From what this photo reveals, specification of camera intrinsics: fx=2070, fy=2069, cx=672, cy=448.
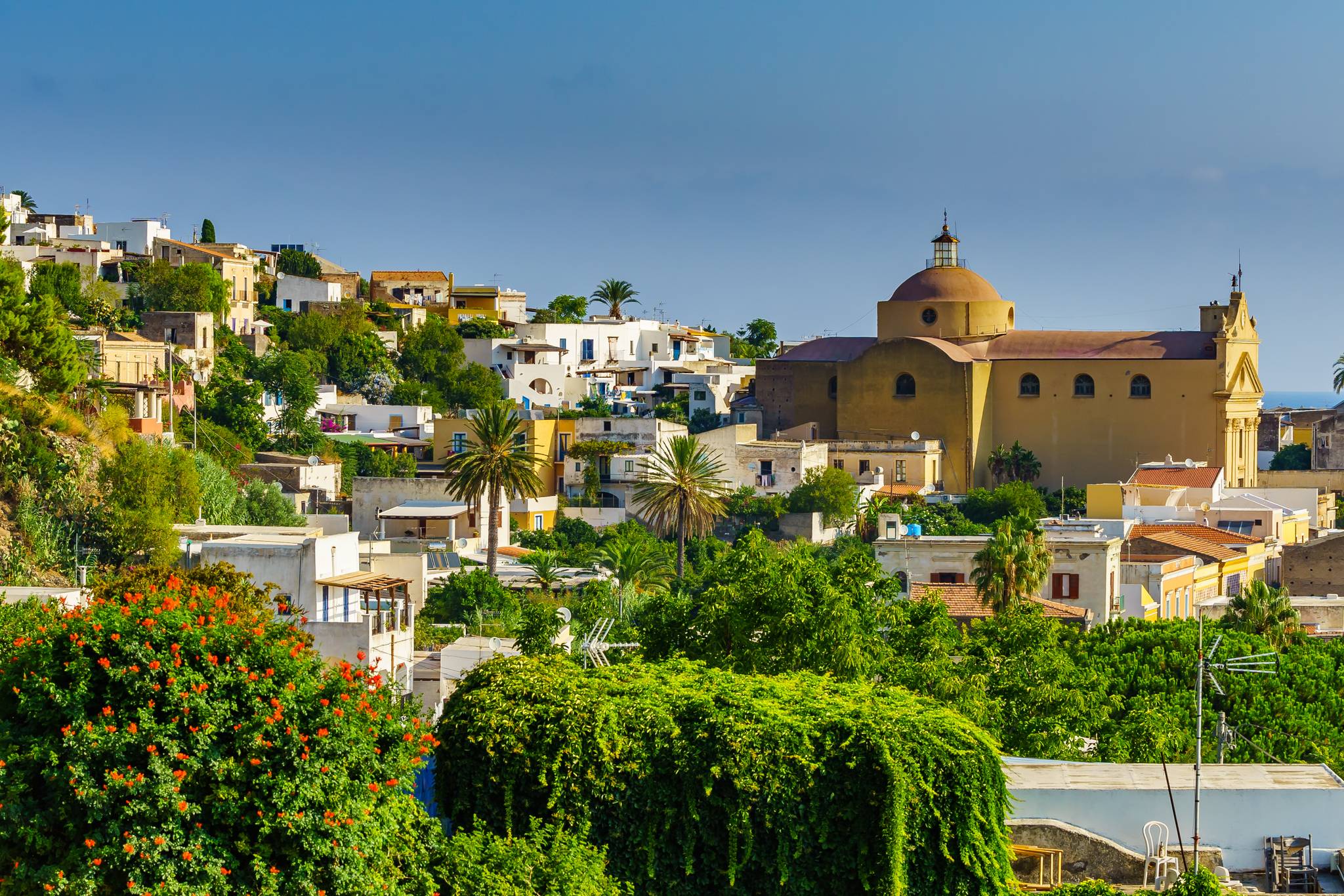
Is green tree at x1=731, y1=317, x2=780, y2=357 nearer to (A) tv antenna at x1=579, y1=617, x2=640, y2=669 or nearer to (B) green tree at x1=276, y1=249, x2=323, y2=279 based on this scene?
(B) green tree at x1=276, y1=249, x2=323, y2=279

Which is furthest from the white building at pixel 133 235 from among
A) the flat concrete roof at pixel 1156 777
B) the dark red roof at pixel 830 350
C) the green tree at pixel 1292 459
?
the flat concrete roof at pixel 1156 777

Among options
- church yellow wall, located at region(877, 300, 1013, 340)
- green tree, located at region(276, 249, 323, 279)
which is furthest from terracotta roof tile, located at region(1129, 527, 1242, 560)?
green tree, located at region(276, 249, 323, 279)

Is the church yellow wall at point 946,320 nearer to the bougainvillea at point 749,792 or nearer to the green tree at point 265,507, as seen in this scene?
the green tree at point 265,507

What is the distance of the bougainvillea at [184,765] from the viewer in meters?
14.3

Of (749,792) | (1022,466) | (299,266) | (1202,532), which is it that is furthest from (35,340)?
(299,266)

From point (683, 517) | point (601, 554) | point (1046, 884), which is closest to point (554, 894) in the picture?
point (1046, 884)

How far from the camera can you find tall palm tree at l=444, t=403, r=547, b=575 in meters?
51.0

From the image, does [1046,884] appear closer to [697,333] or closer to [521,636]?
[521,636]

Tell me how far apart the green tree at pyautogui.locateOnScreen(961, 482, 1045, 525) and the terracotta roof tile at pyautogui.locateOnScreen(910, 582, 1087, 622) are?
20703mm

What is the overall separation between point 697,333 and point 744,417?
23.4m

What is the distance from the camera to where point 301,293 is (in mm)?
80188

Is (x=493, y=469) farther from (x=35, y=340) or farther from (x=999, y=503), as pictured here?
(x=999, y=503)

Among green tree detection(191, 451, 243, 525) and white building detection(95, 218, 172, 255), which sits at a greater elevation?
white building detection(95, 218, 172, 255)

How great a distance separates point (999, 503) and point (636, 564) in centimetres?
1728
